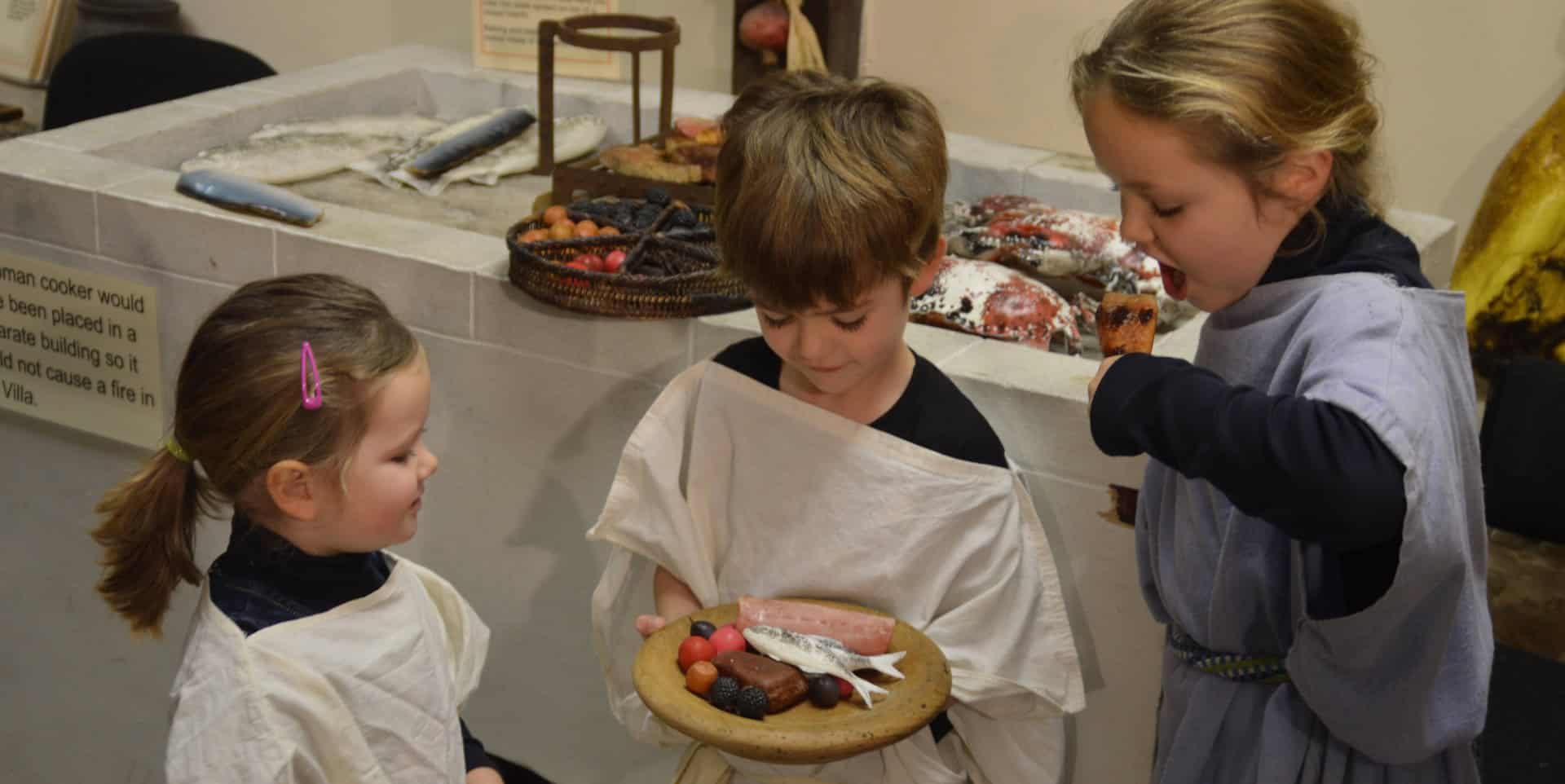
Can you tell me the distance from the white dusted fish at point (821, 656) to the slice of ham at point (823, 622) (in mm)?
19

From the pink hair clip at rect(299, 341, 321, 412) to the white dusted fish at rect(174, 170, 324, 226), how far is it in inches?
45.7

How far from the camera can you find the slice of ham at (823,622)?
1.76 metres

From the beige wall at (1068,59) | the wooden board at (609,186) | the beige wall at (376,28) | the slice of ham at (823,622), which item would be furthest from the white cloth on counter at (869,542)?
the beige wall at (376,28)

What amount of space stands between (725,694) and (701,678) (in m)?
0.04

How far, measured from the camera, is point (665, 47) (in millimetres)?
3193

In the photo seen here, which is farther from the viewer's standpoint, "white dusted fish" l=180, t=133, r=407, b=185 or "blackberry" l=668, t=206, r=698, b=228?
"white dusted fish" l=180, t=133, r=407, b=185

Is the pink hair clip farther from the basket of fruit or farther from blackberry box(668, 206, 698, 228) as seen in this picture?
blackberry box(668, 206, 698, 228)

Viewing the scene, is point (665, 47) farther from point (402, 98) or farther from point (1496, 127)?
point (1496, 127)

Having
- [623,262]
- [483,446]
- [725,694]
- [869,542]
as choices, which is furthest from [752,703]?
[483,446]

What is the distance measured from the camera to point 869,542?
1.87m

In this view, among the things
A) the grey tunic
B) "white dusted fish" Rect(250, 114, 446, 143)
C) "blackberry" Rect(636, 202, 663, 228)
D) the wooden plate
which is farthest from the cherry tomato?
"white dusted fish" Rect(250, 114, 446, 143)

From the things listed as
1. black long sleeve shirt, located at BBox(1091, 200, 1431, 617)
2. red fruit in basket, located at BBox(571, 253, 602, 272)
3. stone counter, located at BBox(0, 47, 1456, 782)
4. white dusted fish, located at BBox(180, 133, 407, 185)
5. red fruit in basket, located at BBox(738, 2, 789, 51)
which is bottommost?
stone counter, located at BBox(0, 47, 1456, 782)

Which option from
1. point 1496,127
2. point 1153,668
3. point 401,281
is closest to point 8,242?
point 401,281

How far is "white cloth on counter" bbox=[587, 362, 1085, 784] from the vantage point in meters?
1.85
